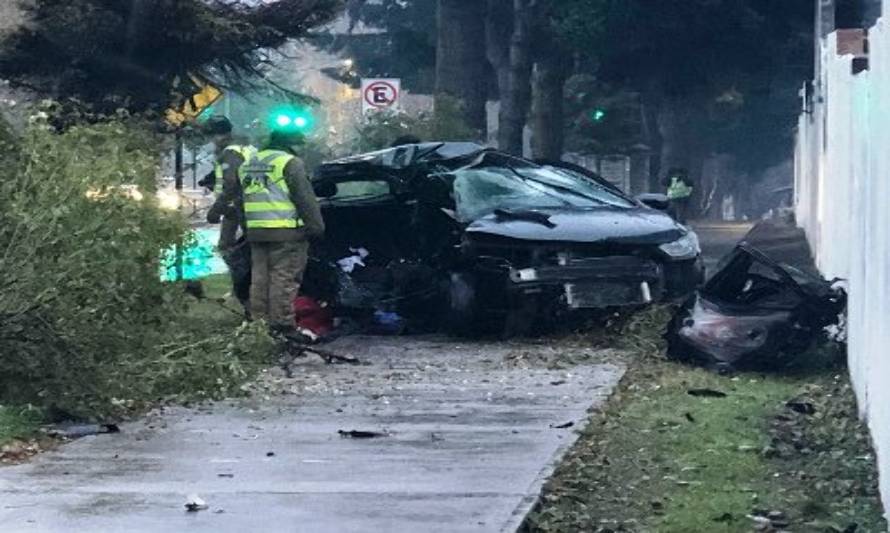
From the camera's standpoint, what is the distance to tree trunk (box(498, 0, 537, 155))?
3550 cm

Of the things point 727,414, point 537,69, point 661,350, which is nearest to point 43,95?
point 661,350

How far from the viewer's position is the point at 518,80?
1416 inches

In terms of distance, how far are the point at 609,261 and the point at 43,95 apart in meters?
5.13

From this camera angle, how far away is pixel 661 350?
45.5 ft

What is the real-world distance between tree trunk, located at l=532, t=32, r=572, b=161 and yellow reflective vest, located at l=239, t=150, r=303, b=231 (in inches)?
981

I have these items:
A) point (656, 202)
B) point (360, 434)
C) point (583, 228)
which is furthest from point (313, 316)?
point (360, 434)

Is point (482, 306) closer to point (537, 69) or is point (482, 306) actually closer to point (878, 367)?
point (878, 367)

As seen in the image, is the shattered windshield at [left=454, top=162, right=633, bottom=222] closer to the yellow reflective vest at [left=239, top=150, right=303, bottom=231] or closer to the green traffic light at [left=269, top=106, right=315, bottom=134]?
the green traffic light at [left=269, top=106, right=315, bottom=134]

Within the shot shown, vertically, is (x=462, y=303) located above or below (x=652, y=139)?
below

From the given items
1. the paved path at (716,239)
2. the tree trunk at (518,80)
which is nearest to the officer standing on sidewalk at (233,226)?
the paved path at (716,239)

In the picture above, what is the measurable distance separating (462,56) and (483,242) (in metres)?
20.1

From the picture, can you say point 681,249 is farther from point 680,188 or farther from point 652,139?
point 652,139

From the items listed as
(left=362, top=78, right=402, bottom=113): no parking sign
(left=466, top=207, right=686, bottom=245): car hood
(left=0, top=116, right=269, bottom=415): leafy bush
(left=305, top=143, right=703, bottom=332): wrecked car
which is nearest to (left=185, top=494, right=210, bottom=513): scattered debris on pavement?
(left=0, top=116, right=269, bottom=415): leafy bush

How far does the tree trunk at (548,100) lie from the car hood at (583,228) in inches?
941
